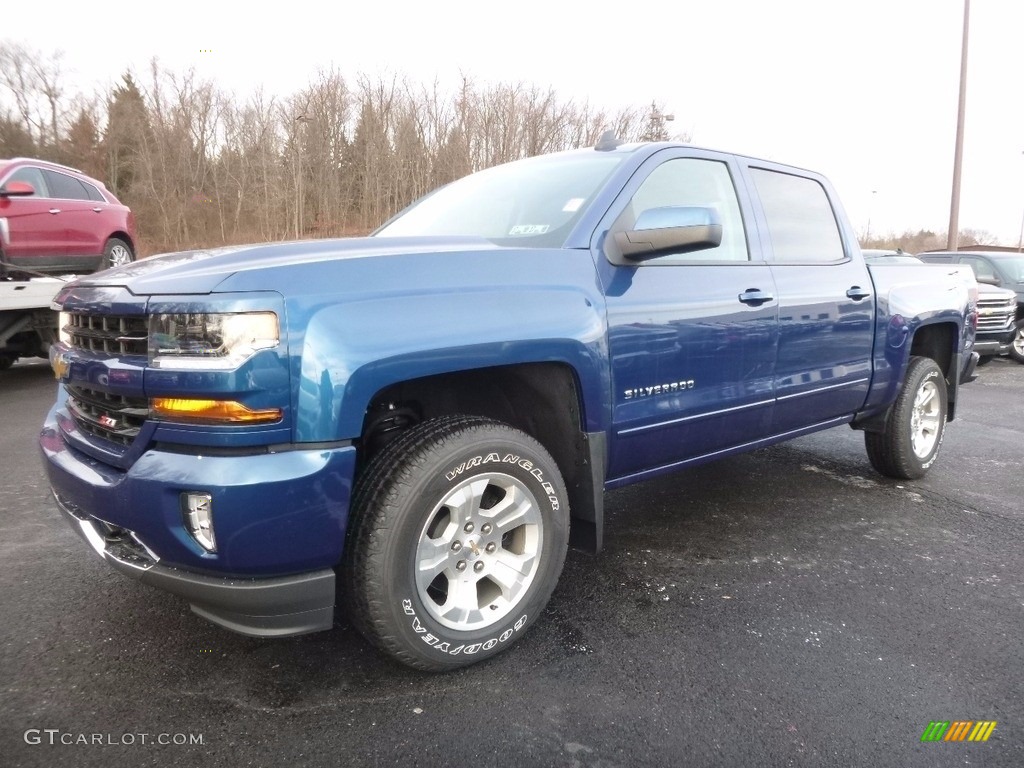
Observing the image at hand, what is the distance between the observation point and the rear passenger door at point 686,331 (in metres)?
2.61

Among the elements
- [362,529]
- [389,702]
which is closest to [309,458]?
[362,529]

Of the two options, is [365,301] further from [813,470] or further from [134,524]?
[813,470]

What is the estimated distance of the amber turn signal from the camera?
1814mm

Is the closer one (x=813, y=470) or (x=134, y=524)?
(x=134, y=524)

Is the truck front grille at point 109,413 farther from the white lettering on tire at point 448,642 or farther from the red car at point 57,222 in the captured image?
the red car at point 57,222

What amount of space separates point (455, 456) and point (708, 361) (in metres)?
1.31

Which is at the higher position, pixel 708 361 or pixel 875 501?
pixel 708 361

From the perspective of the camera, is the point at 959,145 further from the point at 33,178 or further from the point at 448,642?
the point at 448,642

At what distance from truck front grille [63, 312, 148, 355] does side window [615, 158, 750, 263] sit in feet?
6.01

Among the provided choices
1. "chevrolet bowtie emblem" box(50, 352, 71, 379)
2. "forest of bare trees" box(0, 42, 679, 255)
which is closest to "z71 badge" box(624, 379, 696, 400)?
"chevrolet bowtie emblem" box(50, 352, 71, 379)

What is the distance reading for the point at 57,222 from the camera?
720 centimetres

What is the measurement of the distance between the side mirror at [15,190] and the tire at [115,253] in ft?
5.18

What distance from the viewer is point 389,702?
6.91 feet

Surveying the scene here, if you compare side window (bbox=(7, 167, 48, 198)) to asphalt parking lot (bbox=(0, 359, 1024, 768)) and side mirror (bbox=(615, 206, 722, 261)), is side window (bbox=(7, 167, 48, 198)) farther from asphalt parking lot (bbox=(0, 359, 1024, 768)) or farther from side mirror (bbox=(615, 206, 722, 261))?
side mirror (bbox=(615, 206, 722, 261))
